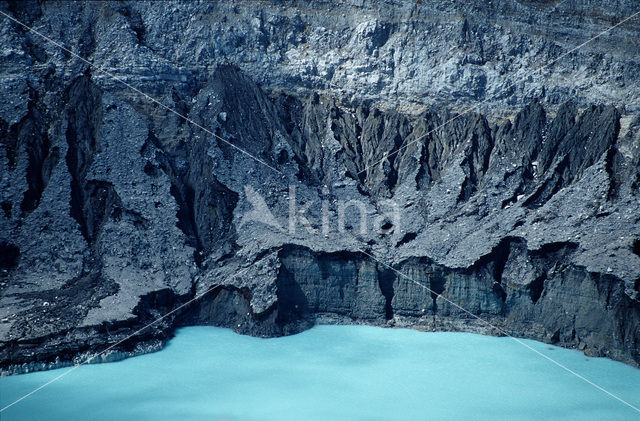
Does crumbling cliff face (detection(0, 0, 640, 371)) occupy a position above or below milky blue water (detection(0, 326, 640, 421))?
above

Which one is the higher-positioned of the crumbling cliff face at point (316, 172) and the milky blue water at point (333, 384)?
the crumbling cliff face at point (316, 172)

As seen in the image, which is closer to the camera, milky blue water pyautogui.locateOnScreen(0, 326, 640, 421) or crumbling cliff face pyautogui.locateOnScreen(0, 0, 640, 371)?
milky blue water pyautogui.locateOnScreen(0, 326, 640, 421)

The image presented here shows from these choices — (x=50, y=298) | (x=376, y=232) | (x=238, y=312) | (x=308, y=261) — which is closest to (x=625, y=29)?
(x=376, y=232)

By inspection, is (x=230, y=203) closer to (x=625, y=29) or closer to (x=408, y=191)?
(x=408, y=191)

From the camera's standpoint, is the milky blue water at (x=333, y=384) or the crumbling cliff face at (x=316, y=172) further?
the crumbling cliff face at (x=316, y=172)
